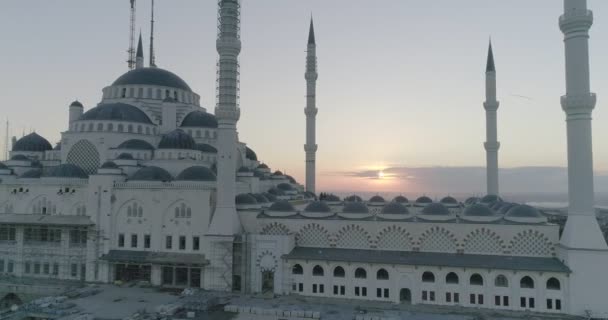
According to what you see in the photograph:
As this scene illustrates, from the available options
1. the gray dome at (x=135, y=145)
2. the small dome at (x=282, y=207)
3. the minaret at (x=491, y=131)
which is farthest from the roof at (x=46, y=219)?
the minaret at (x=491, y=131)

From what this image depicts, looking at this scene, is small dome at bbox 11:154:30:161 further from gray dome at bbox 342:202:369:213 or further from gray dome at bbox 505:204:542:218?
gray dome at bbox 505:204:542:218

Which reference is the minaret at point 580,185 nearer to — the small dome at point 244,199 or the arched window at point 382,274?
the arched window at point 382,274

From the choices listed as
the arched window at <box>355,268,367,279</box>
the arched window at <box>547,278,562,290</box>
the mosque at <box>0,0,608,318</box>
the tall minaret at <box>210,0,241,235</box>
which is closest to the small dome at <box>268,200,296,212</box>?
the mosque at <box>0,0,608,318</box>

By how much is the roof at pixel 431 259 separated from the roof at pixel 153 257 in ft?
21.9

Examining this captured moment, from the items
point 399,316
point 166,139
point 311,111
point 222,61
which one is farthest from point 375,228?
point 311,111

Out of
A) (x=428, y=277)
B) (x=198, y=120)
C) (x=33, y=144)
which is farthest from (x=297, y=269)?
(x=33, y=144)

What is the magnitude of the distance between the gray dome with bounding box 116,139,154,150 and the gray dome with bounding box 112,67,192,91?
8.55 metres

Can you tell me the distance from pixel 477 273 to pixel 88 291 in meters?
25.0

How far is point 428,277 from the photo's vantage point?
26.7 metres

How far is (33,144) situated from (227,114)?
911 inches

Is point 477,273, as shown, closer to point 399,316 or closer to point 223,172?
point 399,316

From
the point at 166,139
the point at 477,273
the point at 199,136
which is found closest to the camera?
the point at 477,273

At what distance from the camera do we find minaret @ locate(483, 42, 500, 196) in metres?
41.5

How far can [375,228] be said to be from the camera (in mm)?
28906
